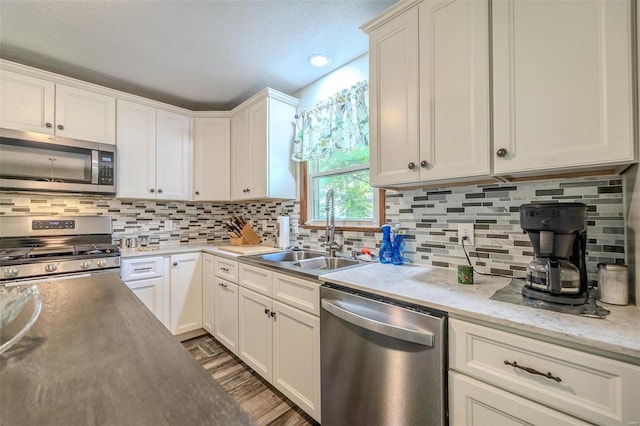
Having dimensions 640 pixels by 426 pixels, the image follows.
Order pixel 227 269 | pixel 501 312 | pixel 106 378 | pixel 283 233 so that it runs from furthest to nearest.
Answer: pixel 283 233 < pixel 227 269 < pixel 501 312 < pixel 106 378

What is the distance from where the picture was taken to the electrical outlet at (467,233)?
1.47 meters

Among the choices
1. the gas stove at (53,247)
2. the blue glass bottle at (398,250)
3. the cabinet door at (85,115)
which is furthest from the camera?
the cabinet door at (85,115)

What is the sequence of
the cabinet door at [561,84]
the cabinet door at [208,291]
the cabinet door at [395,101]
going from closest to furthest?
the cabinet door at [561,84] → the cabinet door at [395,101] → the cabinet door at [208,291]

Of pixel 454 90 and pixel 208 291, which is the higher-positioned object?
pixel 454 90

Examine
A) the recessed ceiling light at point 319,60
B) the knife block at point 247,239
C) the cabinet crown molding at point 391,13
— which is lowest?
the knife block at point 247,239

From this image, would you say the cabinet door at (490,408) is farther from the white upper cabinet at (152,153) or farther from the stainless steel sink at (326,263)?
the white upper cabinet at (152,153)

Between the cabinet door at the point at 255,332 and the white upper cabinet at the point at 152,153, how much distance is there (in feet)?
4.79

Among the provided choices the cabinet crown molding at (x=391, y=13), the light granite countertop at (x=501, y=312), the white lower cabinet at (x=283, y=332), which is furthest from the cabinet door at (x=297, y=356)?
the cabinet crown molding at (x=391, y=13)

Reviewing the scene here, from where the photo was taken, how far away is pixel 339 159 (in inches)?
90.2

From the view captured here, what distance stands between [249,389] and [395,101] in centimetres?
206

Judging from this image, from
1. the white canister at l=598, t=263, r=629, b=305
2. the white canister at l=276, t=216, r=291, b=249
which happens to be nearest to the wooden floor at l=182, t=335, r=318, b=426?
the white canister at l=276, t=216, r=291, b=249

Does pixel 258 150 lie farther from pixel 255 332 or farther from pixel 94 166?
pixel 255 332

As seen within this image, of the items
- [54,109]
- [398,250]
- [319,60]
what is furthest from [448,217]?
[54,109]

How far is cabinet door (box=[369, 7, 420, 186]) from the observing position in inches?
55.2
